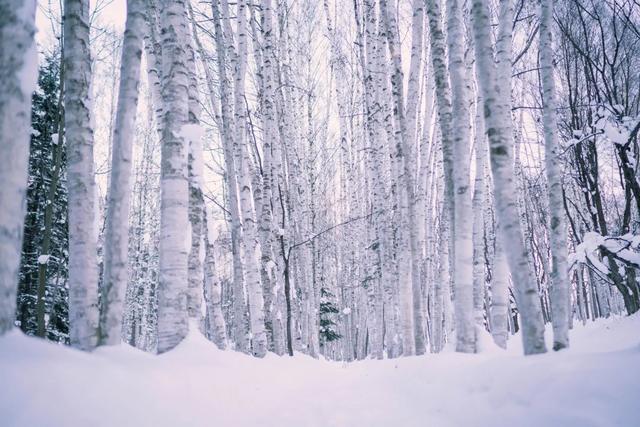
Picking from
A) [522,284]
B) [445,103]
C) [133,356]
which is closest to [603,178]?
[445,103]

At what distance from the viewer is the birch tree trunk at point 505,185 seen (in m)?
2.94

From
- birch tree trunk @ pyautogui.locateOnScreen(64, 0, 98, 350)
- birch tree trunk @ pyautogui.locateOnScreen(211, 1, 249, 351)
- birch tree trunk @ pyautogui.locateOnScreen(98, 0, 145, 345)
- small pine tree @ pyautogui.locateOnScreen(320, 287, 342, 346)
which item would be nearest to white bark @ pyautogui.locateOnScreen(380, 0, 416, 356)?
birch tree trunk @ pyautogui.locateOnScreen(211, 1, 249, 351)

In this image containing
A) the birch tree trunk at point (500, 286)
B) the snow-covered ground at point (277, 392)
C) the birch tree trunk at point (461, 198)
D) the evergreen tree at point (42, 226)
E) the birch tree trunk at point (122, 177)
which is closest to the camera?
the snow-covered ground at point (277, 392)

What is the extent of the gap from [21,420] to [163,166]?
2.24 meters

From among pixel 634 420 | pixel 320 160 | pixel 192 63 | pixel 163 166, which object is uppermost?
pixel 320 160

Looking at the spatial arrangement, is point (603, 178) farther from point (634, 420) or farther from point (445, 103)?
point (634, 420)

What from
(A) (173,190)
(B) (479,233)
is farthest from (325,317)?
(A) (173,190)

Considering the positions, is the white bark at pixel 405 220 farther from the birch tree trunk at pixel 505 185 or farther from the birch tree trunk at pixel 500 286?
the birch tree trunk at pixel 505 185

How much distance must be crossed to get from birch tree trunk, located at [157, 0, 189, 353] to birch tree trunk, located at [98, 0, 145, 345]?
0.99ft

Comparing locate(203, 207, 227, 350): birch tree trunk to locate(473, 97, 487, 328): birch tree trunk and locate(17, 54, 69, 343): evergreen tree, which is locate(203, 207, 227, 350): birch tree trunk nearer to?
locate(473, 97, 487, 328): birch tree trunk

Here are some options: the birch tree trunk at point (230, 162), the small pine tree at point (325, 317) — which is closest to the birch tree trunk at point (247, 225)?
the birch tree trunk at point (230, 162)

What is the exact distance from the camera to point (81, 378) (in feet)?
6.00

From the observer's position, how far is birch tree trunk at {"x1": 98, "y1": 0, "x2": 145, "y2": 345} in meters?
2.90

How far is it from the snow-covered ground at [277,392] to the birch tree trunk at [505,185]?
1.12ft
